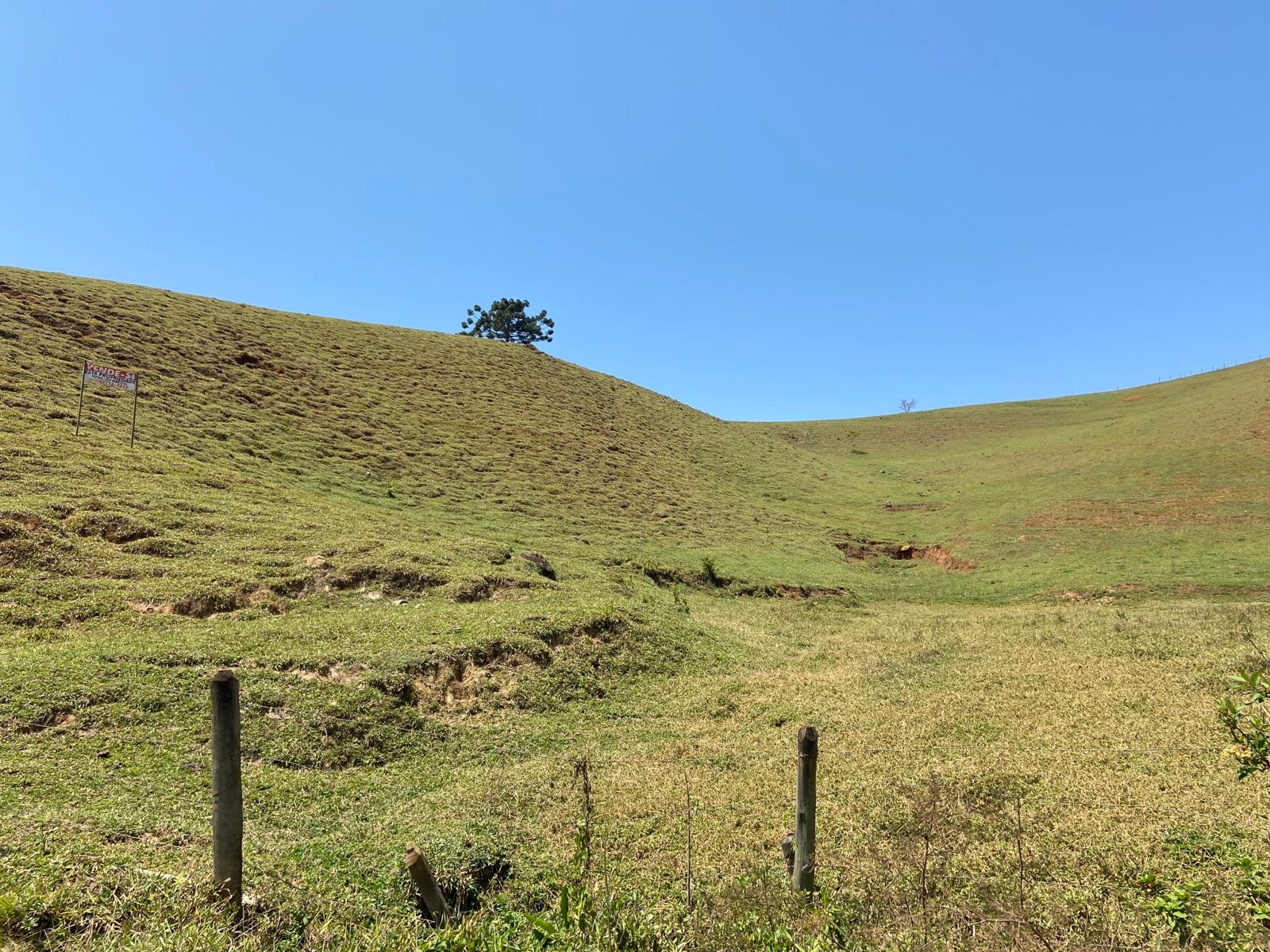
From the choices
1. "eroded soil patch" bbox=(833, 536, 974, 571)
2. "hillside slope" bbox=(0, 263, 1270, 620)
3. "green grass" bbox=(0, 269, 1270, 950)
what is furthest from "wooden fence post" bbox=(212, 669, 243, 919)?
"eroded soil patch" bbox=(833, 536, 974, 571)

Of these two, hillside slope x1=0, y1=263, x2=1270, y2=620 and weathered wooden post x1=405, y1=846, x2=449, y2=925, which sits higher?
hillside slope x1=0, y1=263, x2=1270, y2=620

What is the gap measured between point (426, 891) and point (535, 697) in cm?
645

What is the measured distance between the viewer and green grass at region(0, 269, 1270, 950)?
15.4ft

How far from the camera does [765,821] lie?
22.0ft

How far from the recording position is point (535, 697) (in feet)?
35.2

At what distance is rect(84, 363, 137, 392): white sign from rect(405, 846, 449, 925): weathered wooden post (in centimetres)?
1854

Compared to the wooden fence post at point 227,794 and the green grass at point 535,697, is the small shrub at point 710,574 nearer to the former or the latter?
the green grass at point 535,697

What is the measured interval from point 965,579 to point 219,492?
87.7ft

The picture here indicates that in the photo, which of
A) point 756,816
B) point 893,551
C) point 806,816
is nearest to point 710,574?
point 893,551

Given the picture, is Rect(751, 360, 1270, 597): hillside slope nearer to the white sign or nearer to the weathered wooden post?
the weathered wooden post

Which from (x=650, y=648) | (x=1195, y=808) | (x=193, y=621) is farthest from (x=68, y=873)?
(x=650, y=648)

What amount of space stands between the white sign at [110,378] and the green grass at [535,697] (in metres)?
1.87

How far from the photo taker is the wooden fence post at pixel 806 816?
4.79 meters

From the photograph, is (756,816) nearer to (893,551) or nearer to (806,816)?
(806,816)
